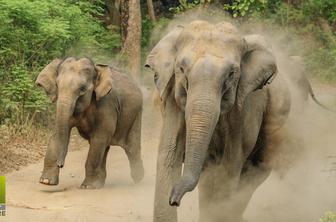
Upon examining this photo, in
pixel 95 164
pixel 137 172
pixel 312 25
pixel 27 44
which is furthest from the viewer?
pixel 312 25

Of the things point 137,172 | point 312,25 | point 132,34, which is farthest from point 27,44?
point 312,25

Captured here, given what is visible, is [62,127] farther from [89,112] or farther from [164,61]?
[164,61]

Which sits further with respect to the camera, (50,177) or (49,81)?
(49,81)

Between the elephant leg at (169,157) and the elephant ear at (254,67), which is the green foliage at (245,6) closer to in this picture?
the elephant ear at (254,67)

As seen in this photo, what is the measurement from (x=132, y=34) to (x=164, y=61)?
13365 millimetres

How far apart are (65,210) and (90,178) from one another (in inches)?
95.3

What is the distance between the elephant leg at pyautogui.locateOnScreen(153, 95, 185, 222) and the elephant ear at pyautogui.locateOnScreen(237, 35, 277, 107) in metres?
0.63

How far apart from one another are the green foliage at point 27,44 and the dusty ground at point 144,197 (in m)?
1.97

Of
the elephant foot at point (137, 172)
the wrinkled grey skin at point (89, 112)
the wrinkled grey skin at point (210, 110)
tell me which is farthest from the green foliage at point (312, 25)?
the wrinkled grey skin at point (210, 110)

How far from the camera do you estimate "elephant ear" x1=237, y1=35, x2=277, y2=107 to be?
7688 millimetres

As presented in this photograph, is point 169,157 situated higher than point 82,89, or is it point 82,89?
point 169,157

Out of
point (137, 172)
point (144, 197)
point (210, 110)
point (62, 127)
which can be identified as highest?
point (210, 110)

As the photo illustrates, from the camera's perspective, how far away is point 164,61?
25.0 ft

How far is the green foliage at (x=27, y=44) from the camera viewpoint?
49.2 feet
